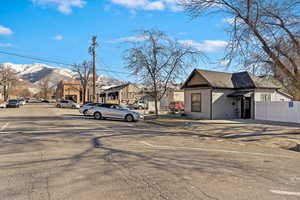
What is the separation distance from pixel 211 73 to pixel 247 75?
3.62 metres

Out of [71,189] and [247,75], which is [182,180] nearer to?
[71,189]

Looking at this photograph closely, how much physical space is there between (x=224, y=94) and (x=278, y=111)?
4.95 metres

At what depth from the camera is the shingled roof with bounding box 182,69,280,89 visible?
2434cm

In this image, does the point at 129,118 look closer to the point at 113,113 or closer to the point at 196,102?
the point at 113,113

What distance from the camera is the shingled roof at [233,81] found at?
24.3m

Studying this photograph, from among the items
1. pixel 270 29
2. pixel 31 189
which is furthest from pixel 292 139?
pixel 31 189

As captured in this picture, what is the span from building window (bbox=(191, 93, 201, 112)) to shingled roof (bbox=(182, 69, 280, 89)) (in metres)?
1.69

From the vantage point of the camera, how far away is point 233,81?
86.7ft

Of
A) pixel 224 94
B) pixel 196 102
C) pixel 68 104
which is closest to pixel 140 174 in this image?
pixel 224 94

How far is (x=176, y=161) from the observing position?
23.2 ft

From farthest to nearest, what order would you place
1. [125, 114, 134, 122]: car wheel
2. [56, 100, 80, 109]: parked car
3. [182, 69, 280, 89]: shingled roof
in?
1. [56, 100, 80, 109]: parked car
2. [182, 69, 280, 89]: shingled roof
3. [125, 114, 134, 122]: car wheel

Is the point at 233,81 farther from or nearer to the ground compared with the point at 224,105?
farther from the ground

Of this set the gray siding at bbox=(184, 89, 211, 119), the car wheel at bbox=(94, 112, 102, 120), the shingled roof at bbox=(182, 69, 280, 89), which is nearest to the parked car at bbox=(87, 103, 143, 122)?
the car wheel at bbox=(94, 112, 102, 120)

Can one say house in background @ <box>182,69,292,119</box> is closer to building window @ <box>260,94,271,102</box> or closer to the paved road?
building window @ <box>260,94,271,102</box>
